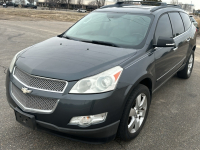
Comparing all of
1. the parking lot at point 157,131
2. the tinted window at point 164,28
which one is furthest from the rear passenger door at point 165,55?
the parking lot at point 157,131

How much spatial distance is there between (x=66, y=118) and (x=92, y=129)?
0.31 meters

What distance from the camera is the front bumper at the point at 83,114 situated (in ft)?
7.09

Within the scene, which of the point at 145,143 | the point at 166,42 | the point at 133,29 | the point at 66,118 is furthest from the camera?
the point at 133,29

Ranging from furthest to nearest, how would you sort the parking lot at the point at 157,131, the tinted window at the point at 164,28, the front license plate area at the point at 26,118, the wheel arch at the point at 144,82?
the tinted window at the point at 164,28 → the parking lot at the point at 157,131 → the wheel arch at the point at 144,82 → the front license plate area at the point at 26,118

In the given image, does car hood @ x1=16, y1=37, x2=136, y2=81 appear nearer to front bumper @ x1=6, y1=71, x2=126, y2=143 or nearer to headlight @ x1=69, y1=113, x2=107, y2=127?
front bumper @ x1=6, y1=71, x2=126, y2=143

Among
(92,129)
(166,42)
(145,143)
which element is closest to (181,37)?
(166,42)

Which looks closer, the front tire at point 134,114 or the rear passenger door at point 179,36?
the front tire at point 134,114

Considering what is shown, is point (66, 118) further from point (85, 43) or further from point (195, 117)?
point (195, 117)

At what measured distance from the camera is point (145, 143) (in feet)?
9.17

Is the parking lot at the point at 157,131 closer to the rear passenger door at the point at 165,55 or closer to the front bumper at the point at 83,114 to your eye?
the front bumper at the point at 83,114

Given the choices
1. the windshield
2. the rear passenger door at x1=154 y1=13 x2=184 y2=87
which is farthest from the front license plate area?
the rear passenger door at x1=154 y1=13 x2=184 y2=87

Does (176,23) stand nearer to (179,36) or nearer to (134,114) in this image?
(179,36)

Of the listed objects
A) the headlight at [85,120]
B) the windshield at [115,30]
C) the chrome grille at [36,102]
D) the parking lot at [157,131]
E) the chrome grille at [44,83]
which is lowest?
the parking lot at [157,131]

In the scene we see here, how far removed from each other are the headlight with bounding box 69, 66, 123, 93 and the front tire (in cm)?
38
